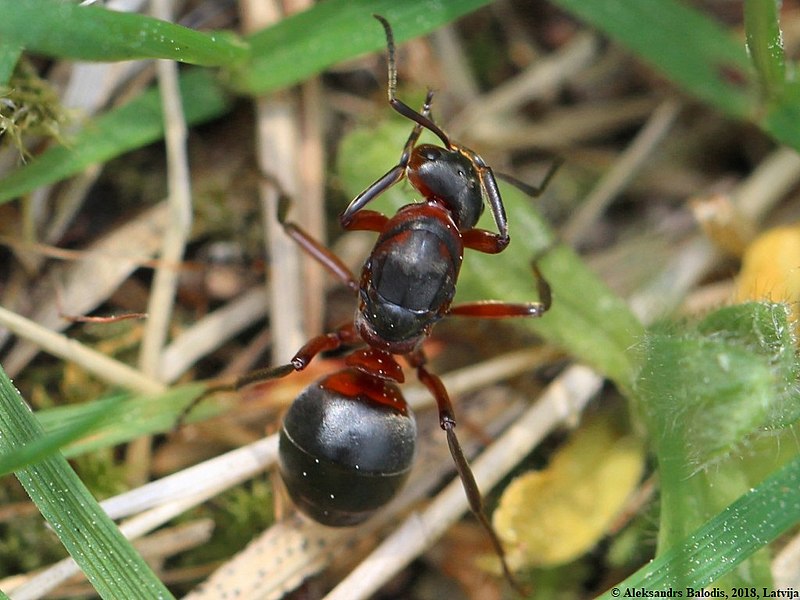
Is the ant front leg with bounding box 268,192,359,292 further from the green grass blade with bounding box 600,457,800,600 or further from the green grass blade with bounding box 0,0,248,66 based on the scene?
the green grass blade with bounding box 600,457,800,600

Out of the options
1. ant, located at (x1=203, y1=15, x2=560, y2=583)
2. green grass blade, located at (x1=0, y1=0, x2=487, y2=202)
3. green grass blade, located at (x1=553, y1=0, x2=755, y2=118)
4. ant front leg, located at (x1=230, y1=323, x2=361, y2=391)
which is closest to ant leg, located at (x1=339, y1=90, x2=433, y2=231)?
ant, located at (x1=203, y1=15, x2=560, y2=583)

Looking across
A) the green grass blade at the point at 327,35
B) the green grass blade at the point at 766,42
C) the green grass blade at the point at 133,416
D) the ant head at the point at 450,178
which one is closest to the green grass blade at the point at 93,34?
the green grass blade at the point at 327,35

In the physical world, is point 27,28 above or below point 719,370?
above

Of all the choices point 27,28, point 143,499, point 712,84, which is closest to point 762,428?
point 712,84

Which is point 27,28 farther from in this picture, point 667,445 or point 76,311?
point 667,445

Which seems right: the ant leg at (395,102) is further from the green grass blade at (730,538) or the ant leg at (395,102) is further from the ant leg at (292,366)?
the green grass blade at (730,538)

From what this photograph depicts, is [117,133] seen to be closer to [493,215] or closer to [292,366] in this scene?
[292,366]
